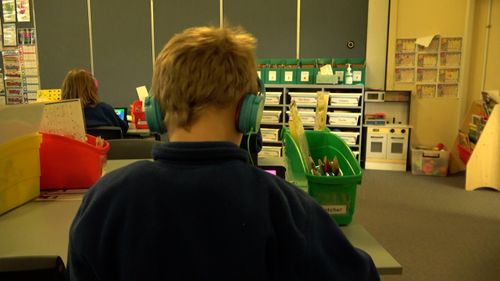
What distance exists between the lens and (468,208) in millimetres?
3770

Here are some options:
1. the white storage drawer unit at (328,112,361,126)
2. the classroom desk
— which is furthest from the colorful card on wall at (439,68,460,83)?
the classroom desk

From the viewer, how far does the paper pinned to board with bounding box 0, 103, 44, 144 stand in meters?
1.48

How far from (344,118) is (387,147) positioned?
652 mm

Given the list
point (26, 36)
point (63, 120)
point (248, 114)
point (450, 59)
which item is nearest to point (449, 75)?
point (450, 59)

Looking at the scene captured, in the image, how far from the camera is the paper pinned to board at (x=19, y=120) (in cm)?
148

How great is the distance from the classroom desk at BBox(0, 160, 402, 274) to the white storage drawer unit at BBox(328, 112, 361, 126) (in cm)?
378

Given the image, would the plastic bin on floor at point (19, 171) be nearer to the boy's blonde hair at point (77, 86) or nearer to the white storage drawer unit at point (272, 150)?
the boy's blonde hair at point (77, 86)

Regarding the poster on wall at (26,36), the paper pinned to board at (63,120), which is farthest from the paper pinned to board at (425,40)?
the poster on wall at (26,36)

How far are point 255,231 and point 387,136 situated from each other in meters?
4.78

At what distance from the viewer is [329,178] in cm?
137

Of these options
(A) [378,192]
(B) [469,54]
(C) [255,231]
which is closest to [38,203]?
(C) [255,231]

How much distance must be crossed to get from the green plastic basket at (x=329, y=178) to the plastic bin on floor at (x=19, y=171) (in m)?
0.98

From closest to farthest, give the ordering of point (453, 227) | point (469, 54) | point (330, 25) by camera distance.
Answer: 1. point (453, 227)
2. point (469, 54)
3. point (330, 25)

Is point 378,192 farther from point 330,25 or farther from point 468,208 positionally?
point 330,25
